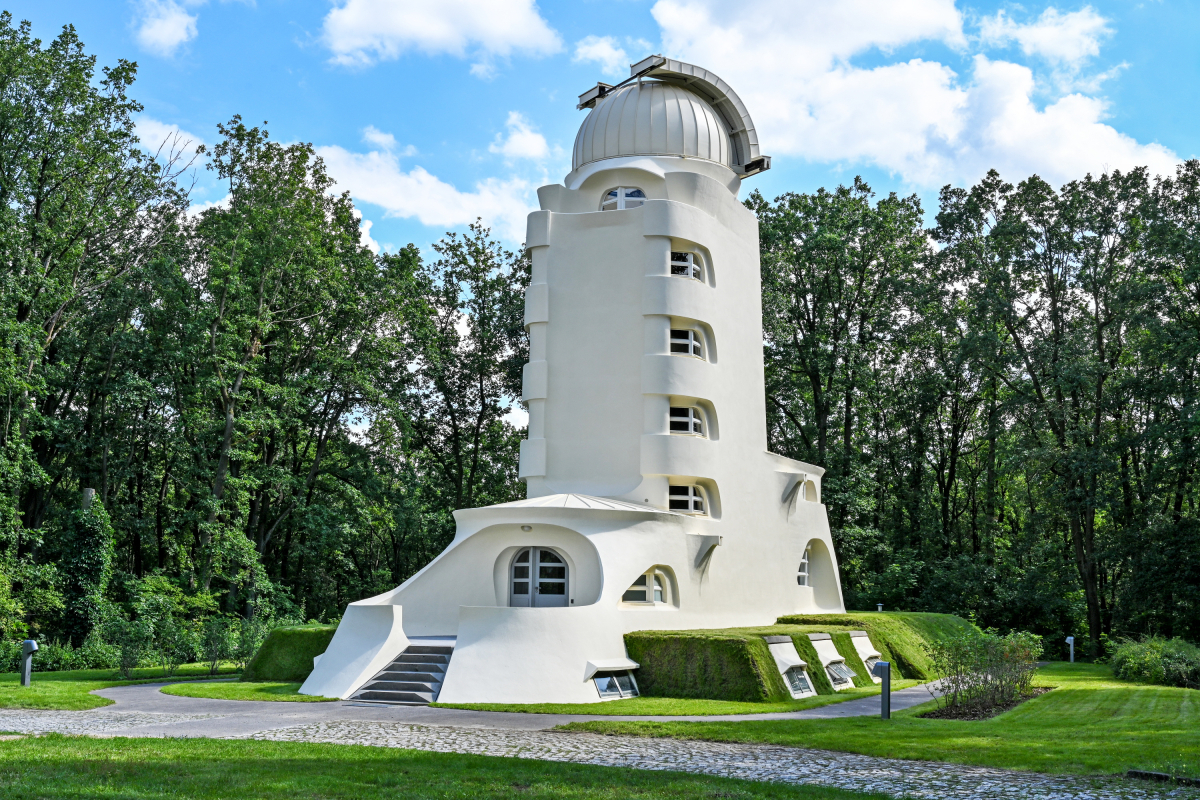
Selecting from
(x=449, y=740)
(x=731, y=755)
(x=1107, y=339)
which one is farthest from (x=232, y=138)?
(x=1107, y=339)

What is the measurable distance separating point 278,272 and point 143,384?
5782mm

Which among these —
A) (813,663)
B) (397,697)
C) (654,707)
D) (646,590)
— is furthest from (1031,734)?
(397,697)

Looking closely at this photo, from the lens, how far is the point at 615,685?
1844 cm

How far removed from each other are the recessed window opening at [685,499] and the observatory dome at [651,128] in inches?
389

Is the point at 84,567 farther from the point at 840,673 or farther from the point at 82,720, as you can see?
the point at 840,673

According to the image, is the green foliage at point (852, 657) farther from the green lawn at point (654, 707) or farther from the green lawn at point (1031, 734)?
the green lawn at point (1031, 734)

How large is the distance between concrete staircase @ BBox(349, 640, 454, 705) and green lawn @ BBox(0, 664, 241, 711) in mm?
4564

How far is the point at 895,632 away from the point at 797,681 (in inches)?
251

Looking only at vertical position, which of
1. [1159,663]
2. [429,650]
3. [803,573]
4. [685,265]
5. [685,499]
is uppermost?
[685,265]

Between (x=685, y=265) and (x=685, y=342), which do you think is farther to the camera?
(x=685, y=265)

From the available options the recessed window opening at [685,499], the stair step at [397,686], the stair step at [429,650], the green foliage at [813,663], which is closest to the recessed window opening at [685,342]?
the recessed window opening at [685,499]

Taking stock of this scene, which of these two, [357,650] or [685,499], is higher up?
[685,499]

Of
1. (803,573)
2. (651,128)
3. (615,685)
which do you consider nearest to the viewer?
(615,685)

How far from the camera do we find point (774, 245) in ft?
125
